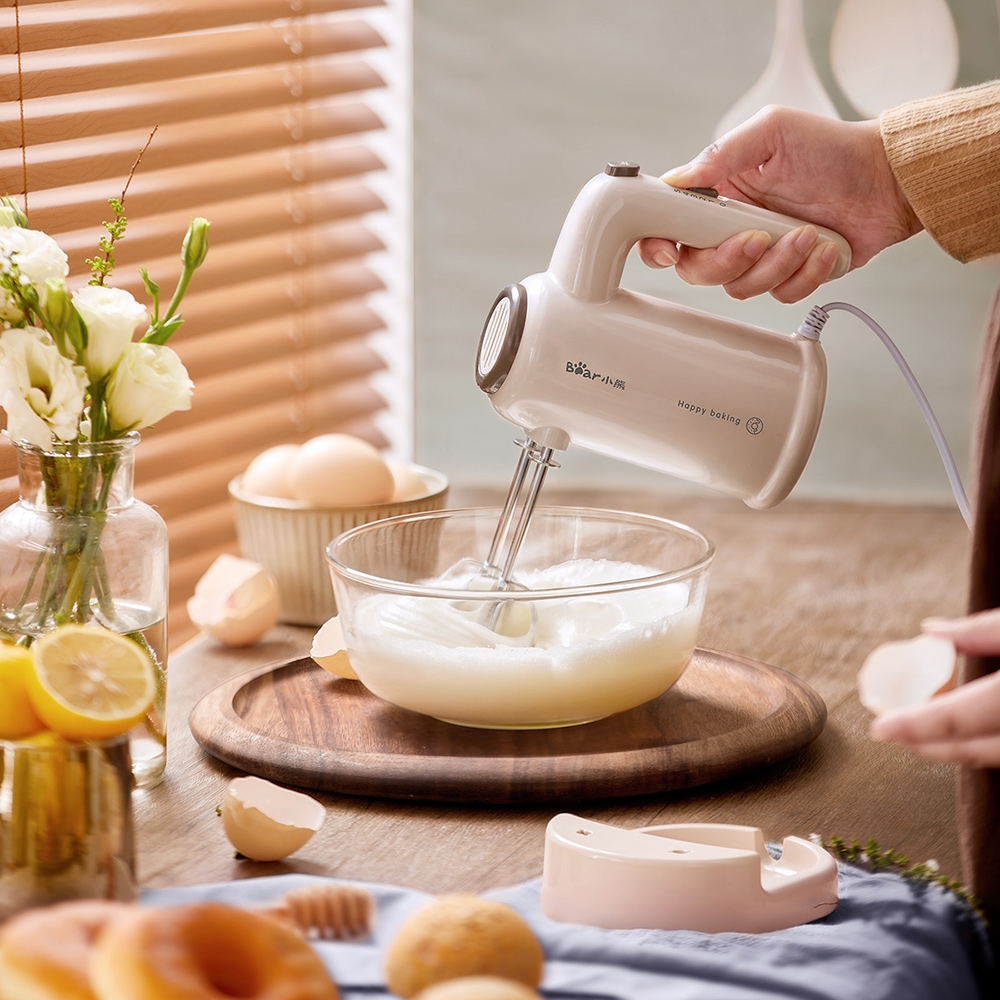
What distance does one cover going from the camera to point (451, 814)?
0.86 m

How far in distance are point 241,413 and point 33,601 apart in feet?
2.61

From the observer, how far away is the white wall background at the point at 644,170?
1798 mm

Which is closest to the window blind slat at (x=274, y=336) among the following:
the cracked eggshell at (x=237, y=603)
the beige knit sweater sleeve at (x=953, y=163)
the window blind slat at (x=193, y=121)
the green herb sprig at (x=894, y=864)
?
the window blind slat at (x=193, y=121)

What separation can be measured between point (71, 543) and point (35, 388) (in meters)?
0.12

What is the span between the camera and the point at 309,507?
125 centimetres

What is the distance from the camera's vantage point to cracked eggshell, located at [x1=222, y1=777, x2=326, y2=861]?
2.54 feet

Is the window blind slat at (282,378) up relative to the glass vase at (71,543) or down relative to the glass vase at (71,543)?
down

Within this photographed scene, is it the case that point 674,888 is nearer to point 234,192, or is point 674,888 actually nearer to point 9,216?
point 9,216

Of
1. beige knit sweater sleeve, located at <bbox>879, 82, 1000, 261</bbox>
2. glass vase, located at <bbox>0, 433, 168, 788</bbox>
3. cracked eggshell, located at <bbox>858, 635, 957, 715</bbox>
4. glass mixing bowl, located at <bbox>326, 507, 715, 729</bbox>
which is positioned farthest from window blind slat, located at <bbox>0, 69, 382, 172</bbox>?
cracked eggshell, located at <bbox>858, 635, 957, 715</bbox>

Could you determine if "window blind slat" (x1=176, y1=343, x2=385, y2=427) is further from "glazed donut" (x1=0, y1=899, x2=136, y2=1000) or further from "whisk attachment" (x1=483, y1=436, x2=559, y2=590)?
"glazed donut" (x1=0, y1=899, x2=136, y2=1000)

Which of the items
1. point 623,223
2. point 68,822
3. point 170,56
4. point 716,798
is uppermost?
point 170,56

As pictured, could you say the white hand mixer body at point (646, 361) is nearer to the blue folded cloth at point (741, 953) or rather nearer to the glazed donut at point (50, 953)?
the blue folded cloth at point (741, 953)

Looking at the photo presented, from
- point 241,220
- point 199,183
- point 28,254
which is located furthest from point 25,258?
point 241,220

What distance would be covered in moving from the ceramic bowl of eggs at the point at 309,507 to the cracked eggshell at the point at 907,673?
24.6 inches
